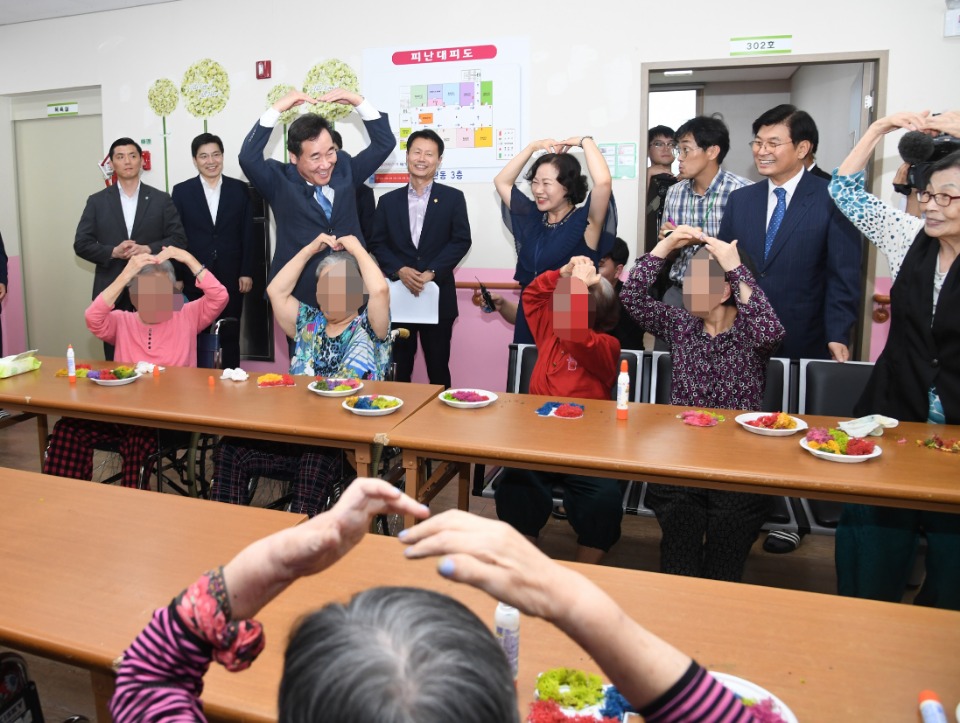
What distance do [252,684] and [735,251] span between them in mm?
2121

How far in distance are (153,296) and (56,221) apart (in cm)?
376

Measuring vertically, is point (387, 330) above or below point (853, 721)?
above

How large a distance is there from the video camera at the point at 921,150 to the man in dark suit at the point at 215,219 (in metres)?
3.87

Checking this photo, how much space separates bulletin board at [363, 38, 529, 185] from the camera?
4680 millimetres

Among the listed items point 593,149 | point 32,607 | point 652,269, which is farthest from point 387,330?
point 32,607

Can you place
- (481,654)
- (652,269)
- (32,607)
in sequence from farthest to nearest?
(652,269) < (32,607) < (481,654)

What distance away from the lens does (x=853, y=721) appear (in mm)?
1011

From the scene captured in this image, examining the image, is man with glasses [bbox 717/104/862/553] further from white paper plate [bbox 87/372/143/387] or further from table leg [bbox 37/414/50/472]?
table leg [bbox 37/414/50/472]

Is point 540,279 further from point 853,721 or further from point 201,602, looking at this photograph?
point 201,602

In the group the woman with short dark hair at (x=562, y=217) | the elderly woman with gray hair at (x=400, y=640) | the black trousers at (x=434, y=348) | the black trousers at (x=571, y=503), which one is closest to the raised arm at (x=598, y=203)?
the woman with short dark hair at (x=562, y=217)

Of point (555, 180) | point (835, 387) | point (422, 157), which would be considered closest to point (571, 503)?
point (835, 387)

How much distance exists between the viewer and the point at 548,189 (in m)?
3.62

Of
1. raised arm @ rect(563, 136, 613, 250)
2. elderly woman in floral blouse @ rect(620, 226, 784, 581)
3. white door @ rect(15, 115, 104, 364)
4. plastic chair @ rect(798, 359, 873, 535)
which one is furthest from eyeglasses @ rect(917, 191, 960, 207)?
white door @ rect(15, 115, 104, 364)

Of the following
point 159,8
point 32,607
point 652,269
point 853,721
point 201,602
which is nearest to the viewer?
point 201,602
